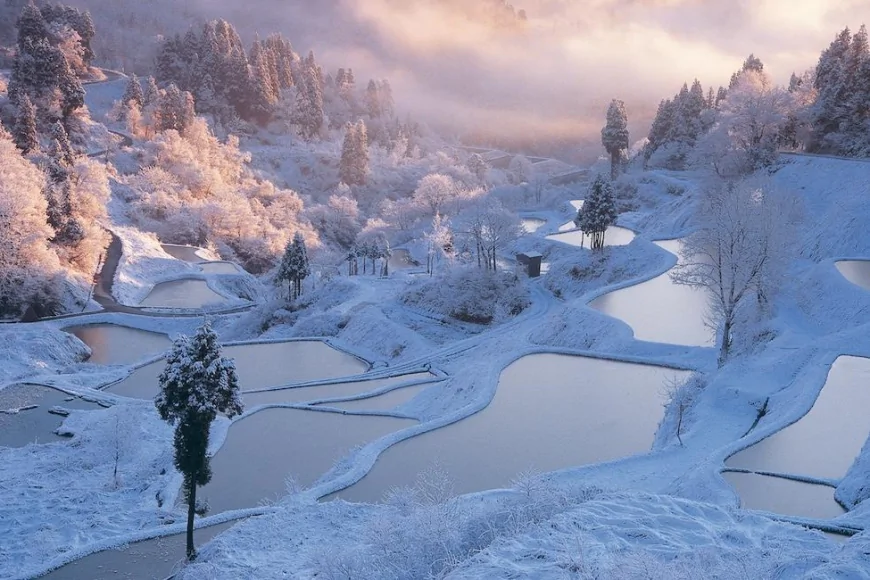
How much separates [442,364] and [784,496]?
19215 millimetres

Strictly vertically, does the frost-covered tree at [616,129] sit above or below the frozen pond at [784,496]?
above

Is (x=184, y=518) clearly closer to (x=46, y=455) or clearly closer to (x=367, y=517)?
(x=367, y=517)

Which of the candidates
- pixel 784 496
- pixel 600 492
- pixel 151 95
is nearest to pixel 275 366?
pixel 600 492

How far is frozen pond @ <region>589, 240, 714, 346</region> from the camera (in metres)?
27.3

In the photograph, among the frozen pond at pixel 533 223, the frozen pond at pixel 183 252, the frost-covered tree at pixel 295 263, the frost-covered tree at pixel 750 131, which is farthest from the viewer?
the frozen pond at pixel 533 223

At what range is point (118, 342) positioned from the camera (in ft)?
131

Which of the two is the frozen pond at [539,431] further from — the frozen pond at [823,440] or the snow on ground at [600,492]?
the frozen pond at [823,440]

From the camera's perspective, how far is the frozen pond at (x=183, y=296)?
1865 inches

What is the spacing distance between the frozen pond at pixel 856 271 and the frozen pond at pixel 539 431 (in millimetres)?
10520

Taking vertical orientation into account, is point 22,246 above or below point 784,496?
above

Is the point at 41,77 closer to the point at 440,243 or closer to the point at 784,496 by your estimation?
the point at 440,243

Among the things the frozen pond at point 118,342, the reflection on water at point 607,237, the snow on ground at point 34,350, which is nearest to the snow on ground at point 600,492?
the snow on ground at point 34,350

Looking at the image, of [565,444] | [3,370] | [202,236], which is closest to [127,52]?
[202,236]

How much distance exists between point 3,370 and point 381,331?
1985 cm
